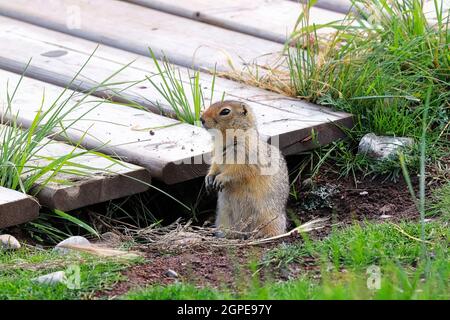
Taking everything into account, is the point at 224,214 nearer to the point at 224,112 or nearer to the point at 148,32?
the point at 224,112

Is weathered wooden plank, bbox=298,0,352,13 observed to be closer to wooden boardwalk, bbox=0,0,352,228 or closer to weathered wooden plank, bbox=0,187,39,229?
wooden boardwalk, bbox=0,0,352,228

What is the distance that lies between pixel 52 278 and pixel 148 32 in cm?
347

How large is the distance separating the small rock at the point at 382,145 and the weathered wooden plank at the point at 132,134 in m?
0.94

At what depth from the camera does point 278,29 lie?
24.2ft

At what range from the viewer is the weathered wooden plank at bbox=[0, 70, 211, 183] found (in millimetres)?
5430

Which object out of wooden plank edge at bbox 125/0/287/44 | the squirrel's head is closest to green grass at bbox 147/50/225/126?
the squirrel's head

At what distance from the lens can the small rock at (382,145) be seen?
232 inches

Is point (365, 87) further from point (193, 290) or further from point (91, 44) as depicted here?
point (193, 290)

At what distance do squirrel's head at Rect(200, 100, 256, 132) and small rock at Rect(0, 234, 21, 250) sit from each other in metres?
1.19

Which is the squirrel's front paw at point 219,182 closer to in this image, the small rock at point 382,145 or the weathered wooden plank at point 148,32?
the small rock at point 382,145

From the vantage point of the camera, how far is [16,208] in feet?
15.9

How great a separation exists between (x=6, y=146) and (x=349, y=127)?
2.06 meters

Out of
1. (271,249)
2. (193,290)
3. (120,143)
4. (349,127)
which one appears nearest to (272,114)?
(349,127)

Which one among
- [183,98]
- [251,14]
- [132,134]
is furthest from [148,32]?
[132,134]
